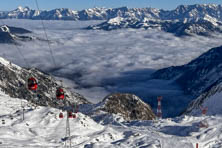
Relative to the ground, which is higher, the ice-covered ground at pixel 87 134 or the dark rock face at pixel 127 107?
the ice-covered ground at pixel 87 134

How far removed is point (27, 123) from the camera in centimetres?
5709

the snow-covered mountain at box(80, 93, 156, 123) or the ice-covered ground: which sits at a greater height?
the ice-covered ground

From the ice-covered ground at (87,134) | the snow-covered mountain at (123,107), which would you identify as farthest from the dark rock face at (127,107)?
the ice-covered ground at (87,134)

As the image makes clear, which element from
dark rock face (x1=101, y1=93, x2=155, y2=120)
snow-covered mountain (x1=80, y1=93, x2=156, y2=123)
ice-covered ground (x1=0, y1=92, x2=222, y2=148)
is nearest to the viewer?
ice-covered ground (x1=0, y1=92, x2=222, y2=148)

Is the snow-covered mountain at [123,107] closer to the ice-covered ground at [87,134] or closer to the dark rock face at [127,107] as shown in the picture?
the dark rock face at [127,107]

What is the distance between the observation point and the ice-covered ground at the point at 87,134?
49.0m

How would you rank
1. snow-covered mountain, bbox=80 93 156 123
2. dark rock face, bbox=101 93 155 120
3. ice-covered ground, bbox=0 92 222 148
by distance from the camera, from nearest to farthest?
1. ice-covered ground, bbox=0 92 222 148
2. snow-covered mountain, bbox=80 93 156 123
3. dark rock face, bbox=101 93 155 120

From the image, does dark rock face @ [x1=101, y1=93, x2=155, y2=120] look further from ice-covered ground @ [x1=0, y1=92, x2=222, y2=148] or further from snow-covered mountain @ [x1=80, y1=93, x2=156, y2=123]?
ice-covered ground @ [x1=0, y1=92, x2=222, y2=148]

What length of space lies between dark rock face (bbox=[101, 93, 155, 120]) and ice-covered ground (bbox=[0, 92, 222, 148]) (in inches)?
2359

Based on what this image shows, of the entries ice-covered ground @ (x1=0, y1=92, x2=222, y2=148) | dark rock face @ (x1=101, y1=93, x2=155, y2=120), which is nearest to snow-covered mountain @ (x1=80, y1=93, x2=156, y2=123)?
dark rock face @ (x1=101, y1=93, x2=155, y2=120)

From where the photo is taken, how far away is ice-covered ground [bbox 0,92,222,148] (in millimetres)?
49031

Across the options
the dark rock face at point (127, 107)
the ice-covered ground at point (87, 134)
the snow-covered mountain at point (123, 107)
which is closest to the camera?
the ice-covered ground at point (87, 134)

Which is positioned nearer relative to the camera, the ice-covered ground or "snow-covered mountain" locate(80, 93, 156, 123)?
the ice-covered ground

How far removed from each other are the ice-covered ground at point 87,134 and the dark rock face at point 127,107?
59918 millimetres
